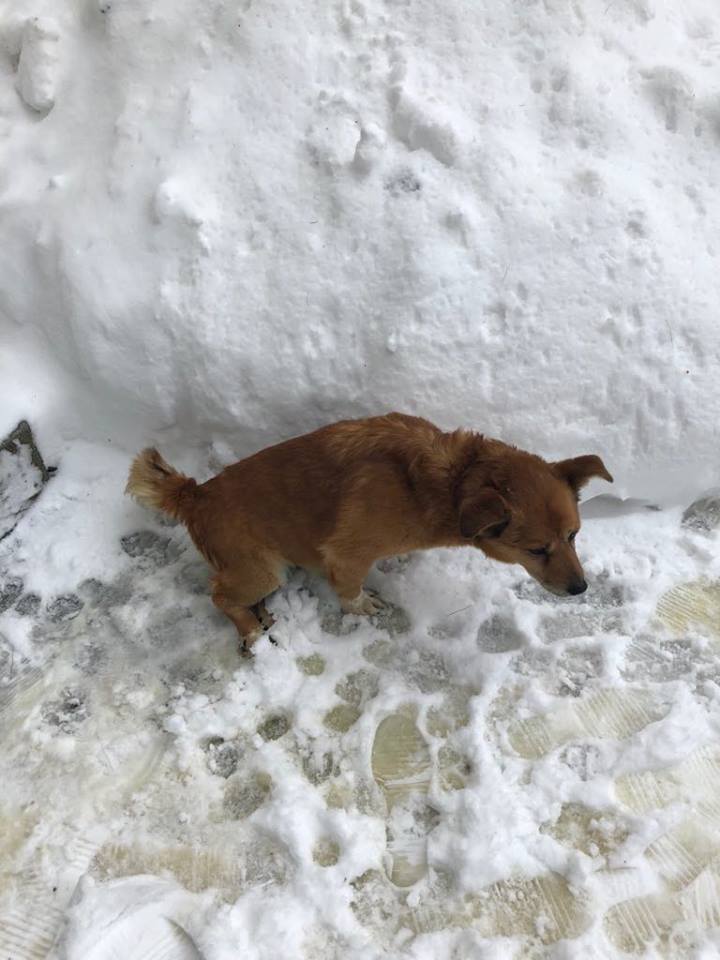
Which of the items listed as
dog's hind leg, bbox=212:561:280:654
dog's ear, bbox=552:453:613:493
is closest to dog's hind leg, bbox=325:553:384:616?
dog's hind leg, bbox=212:561:280:654

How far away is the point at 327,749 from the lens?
2883 millimetres

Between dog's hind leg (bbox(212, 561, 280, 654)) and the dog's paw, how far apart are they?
0.37 m

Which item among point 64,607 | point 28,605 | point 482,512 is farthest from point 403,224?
point 28,605

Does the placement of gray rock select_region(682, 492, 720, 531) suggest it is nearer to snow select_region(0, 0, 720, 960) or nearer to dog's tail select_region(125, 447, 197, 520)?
snow select_region(0, 0, 720, 960)

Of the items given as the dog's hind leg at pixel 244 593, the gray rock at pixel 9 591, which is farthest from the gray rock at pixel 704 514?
the gray rock at pixel 9 591

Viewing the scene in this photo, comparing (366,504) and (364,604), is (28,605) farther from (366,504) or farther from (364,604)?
(366,504)

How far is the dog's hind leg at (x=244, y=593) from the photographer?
307 centimetres

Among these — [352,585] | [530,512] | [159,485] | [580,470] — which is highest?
[580,470]

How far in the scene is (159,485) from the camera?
3.08 metres

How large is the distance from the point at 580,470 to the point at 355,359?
1.20 m

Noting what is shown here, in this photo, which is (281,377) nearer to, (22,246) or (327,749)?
(22,246)

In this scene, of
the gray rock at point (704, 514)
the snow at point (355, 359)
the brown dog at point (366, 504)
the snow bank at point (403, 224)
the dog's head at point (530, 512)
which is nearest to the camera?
the dog's head at point (530, 512)

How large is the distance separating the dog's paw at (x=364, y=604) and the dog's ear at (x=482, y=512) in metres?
0.84

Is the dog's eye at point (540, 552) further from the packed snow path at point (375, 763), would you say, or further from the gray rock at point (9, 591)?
the gray rock at point (9, 591)
